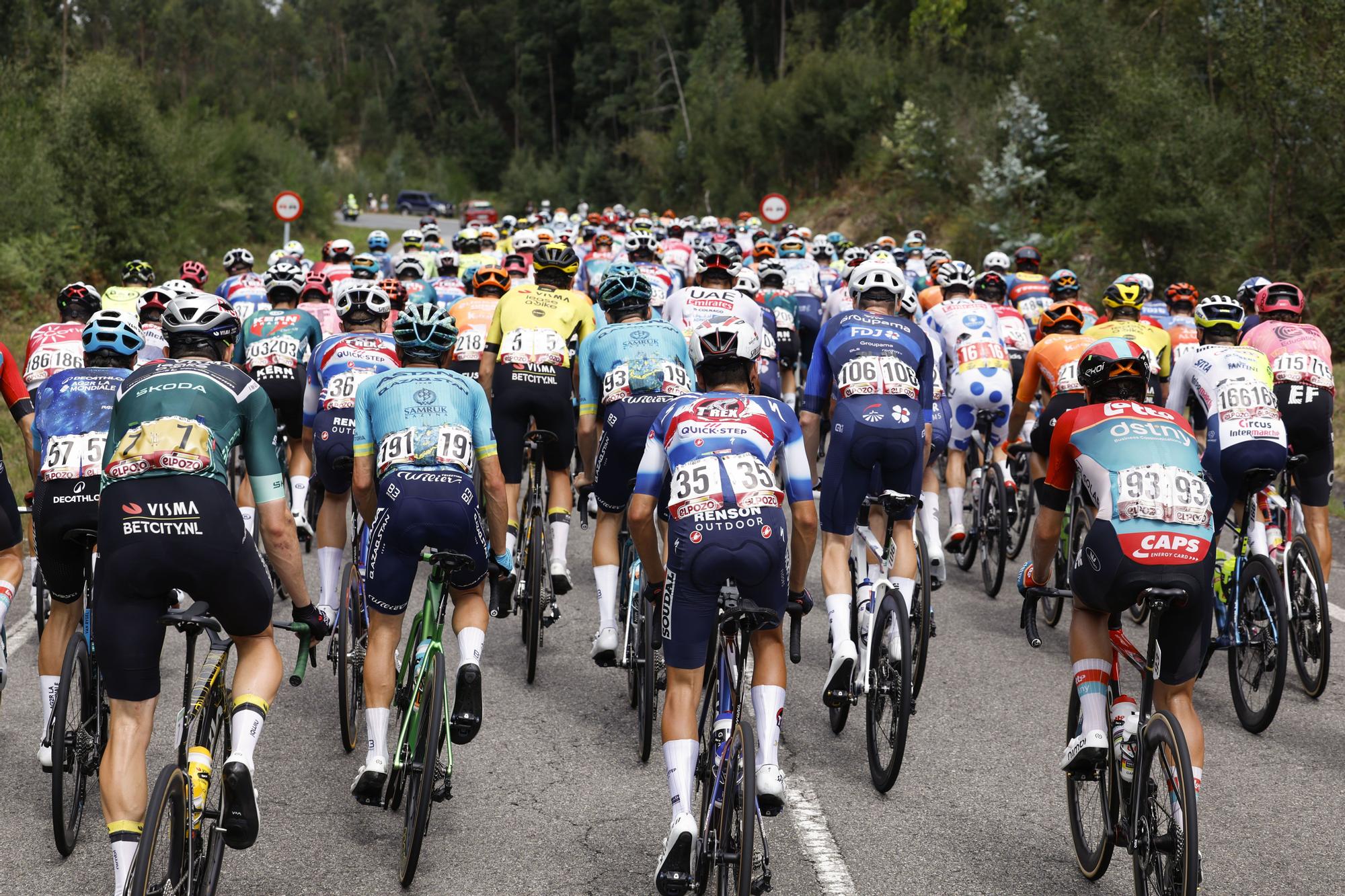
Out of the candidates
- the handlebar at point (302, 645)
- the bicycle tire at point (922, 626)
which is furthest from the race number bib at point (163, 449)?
the bicycle tire at point (922, 626)

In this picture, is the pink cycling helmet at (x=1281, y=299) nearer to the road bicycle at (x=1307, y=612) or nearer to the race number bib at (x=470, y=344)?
the road bicycle at (x=1307, y=612)

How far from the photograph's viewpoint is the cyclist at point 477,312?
10.2 meters

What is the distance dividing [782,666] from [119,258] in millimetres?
27880

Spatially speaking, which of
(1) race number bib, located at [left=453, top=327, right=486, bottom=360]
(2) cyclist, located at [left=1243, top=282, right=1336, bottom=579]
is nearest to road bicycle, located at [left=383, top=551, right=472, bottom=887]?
(1) race number bib, located at [left=453, top=327, right=486, bottom=360]

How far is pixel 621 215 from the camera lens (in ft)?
97.2

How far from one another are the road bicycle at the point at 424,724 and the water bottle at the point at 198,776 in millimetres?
793

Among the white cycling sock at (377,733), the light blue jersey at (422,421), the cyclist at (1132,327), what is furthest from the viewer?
the cyclist at (1132,327)

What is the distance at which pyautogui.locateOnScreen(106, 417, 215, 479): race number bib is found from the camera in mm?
4645

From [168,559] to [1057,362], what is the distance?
6.45 m

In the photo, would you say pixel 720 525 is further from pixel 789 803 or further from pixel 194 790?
pixel 194 790

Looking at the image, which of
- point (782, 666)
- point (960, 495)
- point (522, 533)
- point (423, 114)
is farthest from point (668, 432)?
point (423, 114)

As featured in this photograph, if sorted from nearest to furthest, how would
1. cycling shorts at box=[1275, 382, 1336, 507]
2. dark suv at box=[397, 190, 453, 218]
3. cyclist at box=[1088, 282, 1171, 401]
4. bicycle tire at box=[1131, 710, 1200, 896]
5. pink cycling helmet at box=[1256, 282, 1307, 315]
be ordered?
1. bicycle tire at box=[1131, 710, 1200, 896]
2. cycling shorts at box=[1275, 382, 1336, 507]
3. pink cycling helmet at box=[1256, 282, 1307, 315]
4. cyclist at box=[1088, 282, 1171, 401]
5. dark suv at box=[397, 190, 453, 218]

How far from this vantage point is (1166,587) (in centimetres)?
491

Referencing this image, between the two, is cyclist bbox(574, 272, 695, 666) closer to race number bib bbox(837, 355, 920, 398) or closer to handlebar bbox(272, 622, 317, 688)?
race number bib bbox(837, 355, 920, 398)
